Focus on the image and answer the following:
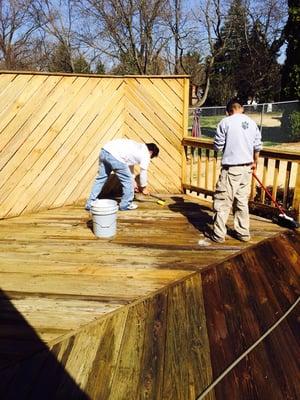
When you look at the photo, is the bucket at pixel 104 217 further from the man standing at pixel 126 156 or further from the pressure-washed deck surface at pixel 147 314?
the man standing at pixel 126 156

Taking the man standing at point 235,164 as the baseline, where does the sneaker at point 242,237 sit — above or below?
below

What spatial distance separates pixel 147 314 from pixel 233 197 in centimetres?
164

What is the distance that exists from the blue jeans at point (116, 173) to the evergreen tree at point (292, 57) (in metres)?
9.63

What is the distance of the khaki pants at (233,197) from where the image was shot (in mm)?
3643

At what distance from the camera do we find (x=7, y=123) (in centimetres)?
423

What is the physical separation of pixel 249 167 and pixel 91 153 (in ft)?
7.49

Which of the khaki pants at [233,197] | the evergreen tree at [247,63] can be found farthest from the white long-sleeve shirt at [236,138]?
the evergreen tree at [247,63]

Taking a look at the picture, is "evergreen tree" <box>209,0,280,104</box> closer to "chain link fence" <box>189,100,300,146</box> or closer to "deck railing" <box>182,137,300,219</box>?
"chain link fence" <box>189,100,300,146</box>

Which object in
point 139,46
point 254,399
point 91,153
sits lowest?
point 254,399

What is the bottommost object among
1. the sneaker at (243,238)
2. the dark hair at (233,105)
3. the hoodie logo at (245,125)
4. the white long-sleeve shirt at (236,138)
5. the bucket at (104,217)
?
the sneaker at (243,238)

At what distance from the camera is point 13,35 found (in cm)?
2112

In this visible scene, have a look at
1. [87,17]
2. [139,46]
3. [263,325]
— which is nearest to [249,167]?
[263,325]

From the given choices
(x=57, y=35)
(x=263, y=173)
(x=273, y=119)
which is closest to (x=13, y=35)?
(x=57, y=35)

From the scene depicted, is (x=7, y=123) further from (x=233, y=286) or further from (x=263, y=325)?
(x=263, y=325)
